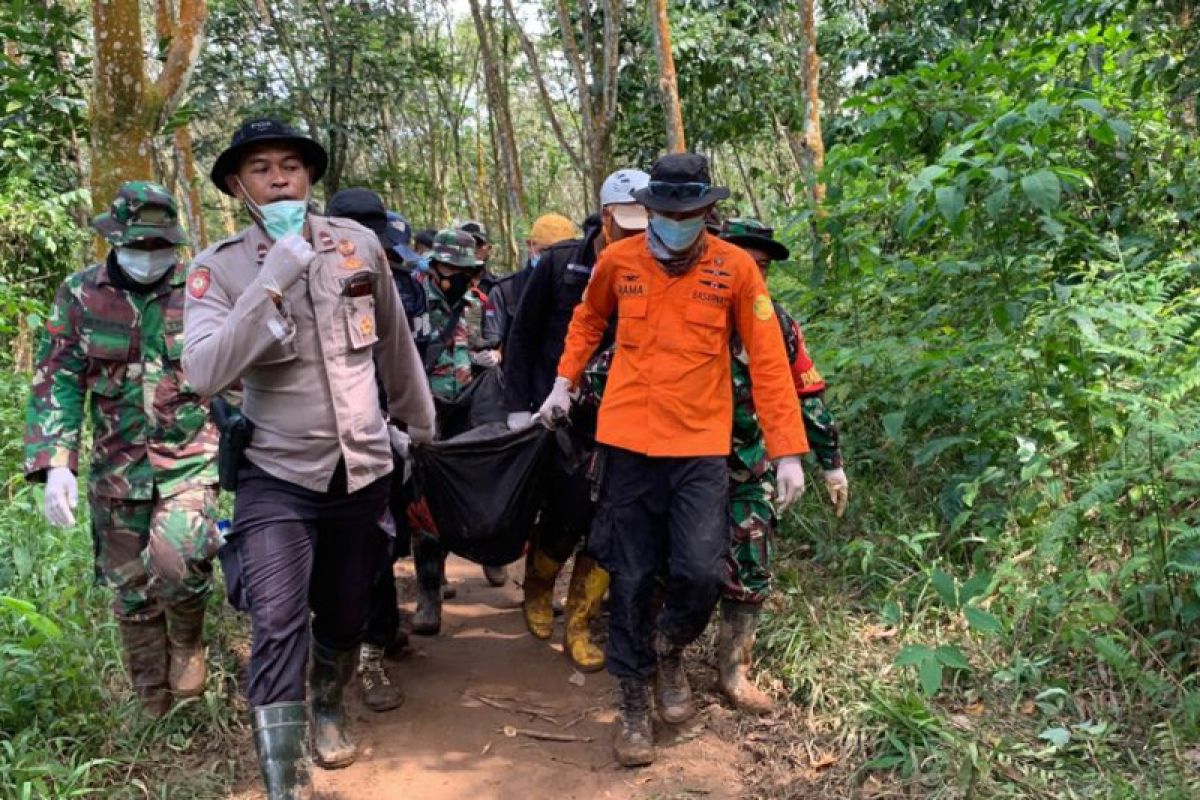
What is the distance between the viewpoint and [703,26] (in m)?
11.9

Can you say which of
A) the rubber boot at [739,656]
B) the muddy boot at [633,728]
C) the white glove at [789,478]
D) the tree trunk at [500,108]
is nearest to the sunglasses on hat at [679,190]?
the white glove at [789,478]

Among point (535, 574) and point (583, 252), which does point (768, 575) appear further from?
point (583, 252)

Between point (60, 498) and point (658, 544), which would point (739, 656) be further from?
point (60, 498)

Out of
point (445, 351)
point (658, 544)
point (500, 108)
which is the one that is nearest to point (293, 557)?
point (658, 544)

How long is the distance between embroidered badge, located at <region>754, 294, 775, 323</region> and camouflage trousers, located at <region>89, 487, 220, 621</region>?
7.47 ft

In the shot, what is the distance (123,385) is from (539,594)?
2227 millimetres

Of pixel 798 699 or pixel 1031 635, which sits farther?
pixel 798 699

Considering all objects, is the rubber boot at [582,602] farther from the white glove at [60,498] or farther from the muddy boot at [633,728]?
the white glove at [60,498]

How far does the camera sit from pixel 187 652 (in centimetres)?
371

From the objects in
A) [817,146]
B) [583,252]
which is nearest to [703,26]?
[817,146]

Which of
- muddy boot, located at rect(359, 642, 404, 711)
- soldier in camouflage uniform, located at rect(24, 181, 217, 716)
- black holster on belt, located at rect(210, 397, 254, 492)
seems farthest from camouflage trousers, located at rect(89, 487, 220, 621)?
muddy boot, located at rect(359, 642, 404, 711)

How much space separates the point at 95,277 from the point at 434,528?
1.75 metres

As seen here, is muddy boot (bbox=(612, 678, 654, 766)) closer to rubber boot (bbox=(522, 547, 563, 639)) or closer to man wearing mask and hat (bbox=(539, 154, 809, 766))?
man wearing mask and hat (bbox=(539, 154, 809, 766))

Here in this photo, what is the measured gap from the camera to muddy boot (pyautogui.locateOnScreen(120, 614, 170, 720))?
364 cm
